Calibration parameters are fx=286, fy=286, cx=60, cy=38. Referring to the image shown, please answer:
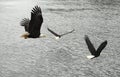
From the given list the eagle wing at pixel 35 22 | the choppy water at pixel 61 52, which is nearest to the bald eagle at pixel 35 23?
the eagle wing at pixel 35 22

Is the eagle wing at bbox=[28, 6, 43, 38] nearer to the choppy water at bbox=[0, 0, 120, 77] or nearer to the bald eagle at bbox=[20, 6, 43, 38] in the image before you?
the bald eagle at bbox=[20, 6, 43, 38]

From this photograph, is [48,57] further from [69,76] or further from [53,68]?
[69,76]

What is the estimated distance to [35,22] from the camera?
1206cm

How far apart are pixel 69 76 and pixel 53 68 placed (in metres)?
1.17

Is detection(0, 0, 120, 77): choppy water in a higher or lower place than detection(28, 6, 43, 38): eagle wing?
lower

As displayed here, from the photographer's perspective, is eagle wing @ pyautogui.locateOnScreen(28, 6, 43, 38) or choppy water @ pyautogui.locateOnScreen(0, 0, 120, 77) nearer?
eagle wing @ pyautogui.locateOnScreen(28, 6, 43, 38)

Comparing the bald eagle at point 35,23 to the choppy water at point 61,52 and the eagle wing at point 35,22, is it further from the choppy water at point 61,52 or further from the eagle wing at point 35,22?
the choppy water at point 61,52

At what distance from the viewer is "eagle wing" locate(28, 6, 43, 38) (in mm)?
11680

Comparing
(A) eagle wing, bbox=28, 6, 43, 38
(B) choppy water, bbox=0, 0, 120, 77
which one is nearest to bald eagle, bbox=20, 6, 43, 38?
(A) eagle wing, bbox=28, 6, 43, 38

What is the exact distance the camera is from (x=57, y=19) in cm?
2500

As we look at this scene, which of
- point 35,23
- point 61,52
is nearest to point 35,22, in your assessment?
point 35,23

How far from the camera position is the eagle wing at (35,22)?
1168 centimetres

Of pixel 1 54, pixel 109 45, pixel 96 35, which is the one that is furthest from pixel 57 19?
pixel 1 54

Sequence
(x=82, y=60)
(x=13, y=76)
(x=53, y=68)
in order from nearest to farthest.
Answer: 1. (x=13, y=76)
2. (x=53, y=68)
3. (x=82, y=60)
